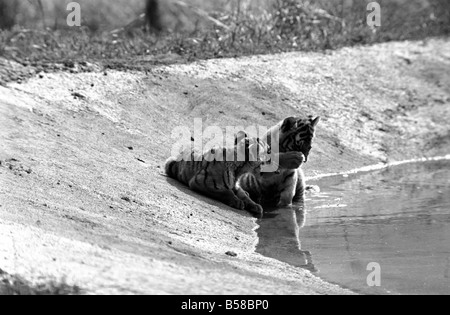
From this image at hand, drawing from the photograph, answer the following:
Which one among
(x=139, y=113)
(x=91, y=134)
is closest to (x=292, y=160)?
(x=91, y=134)

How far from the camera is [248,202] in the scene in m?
10.1

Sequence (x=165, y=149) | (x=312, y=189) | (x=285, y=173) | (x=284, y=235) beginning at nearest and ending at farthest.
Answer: (x=284, y=235)
(x=285, y=173)
(x=312, y=189)
(x=165, y=149)

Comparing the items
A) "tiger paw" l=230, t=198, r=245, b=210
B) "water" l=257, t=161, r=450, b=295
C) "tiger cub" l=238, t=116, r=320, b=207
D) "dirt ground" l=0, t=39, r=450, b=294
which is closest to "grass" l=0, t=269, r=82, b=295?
"dirt ground" l=0, t=39, r=450, b=294

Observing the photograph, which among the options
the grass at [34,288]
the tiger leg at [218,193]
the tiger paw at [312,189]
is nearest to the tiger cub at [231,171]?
the tiger leg at [218,193]

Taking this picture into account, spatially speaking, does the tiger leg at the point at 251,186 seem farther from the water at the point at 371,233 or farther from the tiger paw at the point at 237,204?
the tiger paw at the point at 237,204

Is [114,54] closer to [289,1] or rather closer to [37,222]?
[289,1]

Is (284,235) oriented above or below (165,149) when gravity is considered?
below

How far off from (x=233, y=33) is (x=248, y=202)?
21.5 feet

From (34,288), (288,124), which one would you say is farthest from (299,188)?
(34,288)

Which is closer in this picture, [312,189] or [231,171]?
[231,171]

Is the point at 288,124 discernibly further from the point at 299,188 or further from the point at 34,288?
the point at 34,288

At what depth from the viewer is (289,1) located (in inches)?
712

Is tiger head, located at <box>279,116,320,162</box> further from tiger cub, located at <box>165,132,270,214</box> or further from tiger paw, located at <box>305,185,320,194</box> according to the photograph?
tiger paw, located at <box>305,185,320,194</box>

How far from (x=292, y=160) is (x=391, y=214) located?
3.66ft
